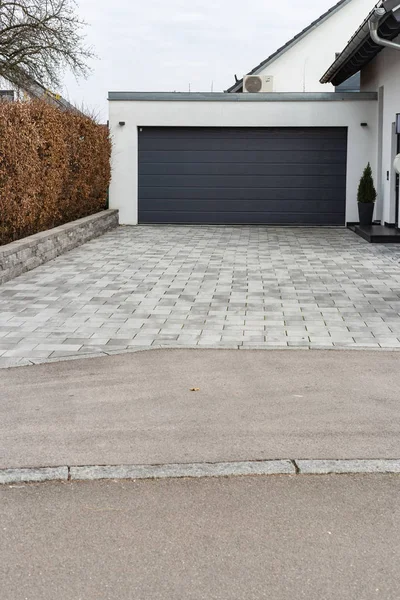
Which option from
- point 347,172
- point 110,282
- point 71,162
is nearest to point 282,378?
point 110,282

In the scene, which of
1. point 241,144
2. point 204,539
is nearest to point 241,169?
point 241,144

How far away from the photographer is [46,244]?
14.6m

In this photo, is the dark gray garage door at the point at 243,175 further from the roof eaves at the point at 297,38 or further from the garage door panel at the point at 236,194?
the roof eaves at the point at 297,38

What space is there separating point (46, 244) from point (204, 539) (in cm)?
1098

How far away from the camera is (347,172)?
2144 centimetres

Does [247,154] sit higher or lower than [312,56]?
lower

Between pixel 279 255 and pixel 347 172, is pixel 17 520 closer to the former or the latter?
pixel 279 255

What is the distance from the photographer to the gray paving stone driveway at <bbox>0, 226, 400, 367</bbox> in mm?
8516

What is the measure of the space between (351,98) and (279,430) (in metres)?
16.7

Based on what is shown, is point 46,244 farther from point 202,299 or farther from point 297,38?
point 297,38

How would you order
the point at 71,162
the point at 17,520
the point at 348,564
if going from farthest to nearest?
the point at 71,162 < the point at 17,520 < the point at 348,564

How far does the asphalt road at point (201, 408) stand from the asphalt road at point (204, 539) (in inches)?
17.1

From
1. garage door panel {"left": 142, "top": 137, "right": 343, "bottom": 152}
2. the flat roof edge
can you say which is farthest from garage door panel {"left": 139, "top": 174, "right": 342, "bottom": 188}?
the flat roof edge

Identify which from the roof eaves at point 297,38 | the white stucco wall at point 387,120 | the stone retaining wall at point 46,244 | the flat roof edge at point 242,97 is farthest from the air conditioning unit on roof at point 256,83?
the roof eaves at point 297,38
